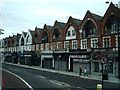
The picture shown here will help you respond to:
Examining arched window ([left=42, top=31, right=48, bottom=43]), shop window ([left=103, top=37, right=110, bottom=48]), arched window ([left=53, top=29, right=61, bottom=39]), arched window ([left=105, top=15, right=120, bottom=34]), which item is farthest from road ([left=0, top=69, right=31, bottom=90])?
arched window ([left=42, top=31, right=48, bottom=43])

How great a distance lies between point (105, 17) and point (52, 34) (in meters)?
17.6

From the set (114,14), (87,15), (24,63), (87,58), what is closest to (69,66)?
(87,58)

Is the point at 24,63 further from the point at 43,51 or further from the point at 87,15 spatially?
the point at 87,15

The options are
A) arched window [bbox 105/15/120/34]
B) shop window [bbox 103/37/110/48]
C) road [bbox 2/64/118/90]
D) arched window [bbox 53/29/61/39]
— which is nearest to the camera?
road [bbox 2/64/118/90]

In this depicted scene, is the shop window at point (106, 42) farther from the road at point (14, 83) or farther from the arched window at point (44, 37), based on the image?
the arched window at point (44, 37)

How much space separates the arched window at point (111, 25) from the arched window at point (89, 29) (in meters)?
3.07

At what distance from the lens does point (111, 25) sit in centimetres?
3117

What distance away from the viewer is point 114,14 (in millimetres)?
30016

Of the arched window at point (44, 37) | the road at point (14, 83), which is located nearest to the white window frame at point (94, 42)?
the road at point (14, 83)

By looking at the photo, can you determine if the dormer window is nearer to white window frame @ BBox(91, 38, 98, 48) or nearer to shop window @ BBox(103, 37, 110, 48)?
white window frame @ BBox(91, 38, 98, 48)

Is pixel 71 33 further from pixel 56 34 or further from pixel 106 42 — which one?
pixel 106 42

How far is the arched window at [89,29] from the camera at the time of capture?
1358 inches

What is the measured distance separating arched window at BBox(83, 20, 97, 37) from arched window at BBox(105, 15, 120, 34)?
3066 millimetres

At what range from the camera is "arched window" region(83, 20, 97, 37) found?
34.5 m
